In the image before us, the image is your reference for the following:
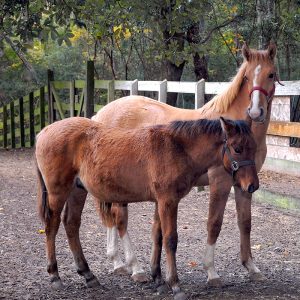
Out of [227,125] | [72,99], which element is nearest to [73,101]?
[72,99]

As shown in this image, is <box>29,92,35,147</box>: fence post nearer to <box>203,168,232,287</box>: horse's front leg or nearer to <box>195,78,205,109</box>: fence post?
<box>195,78,205,109</box>: fence post

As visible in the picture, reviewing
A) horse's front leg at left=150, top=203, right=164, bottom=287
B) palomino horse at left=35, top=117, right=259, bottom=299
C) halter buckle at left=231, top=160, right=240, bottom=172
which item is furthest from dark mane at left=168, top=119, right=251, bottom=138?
horse's front leg at left=150, top=203, right=164, bottom=287

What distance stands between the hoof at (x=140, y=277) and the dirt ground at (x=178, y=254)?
0.06 m

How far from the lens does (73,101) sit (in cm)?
1510

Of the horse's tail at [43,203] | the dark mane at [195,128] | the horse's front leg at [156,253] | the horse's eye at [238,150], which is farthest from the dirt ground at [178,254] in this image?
the dark mane at [195,128]

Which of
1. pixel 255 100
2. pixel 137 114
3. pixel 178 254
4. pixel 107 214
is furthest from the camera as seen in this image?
pixel 137 114

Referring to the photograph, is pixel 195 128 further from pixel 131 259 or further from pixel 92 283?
pixel 92 283

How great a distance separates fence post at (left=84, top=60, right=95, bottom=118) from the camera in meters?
14.0

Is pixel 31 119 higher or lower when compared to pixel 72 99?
lower

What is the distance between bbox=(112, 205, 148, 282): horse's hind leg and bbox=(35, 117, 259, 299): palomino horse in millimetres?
272

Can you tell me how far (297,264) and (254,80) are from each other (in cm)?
187

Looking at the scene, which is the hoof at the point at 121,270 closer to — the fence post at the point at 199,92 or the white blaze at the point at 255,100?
the white blaze at the point at 255,100

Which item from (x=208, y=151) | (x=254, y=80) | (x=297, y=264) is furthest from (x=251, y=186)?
(x=297, y=264)

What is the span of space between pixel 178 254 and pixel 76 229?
1459mm
